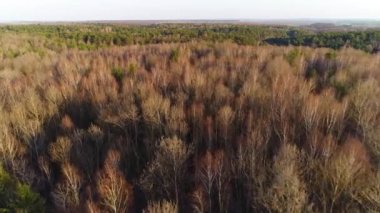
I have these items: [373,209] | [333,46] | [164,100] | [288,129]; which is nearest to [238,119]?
[288,129]

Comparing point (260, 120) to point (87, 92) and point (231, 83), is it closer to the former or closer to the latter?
point (231, 83)

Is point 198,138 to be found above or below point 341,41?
below

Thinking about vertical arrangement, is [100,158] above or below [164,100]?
below

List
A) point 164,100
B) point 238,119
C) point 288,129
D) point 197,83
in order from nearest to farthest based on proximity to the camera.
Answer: point 288,129
point 238,119
point 164,100
point 197,83

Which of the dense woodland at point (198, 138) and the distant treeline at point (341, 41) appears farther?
the distant treeline at point (341, 41)

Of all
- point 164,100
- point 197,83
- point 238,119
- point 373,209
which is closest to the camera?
point 373,209

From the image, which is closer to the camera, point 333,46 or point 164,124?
point 164,124

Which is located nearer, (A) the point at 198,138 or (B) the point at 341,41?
(A) the point at 198,138

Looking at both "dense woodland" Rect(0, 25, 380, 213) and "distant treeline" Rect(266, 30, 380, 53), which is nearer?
"dense woodland" Rect(0, 25, 380, 213)
